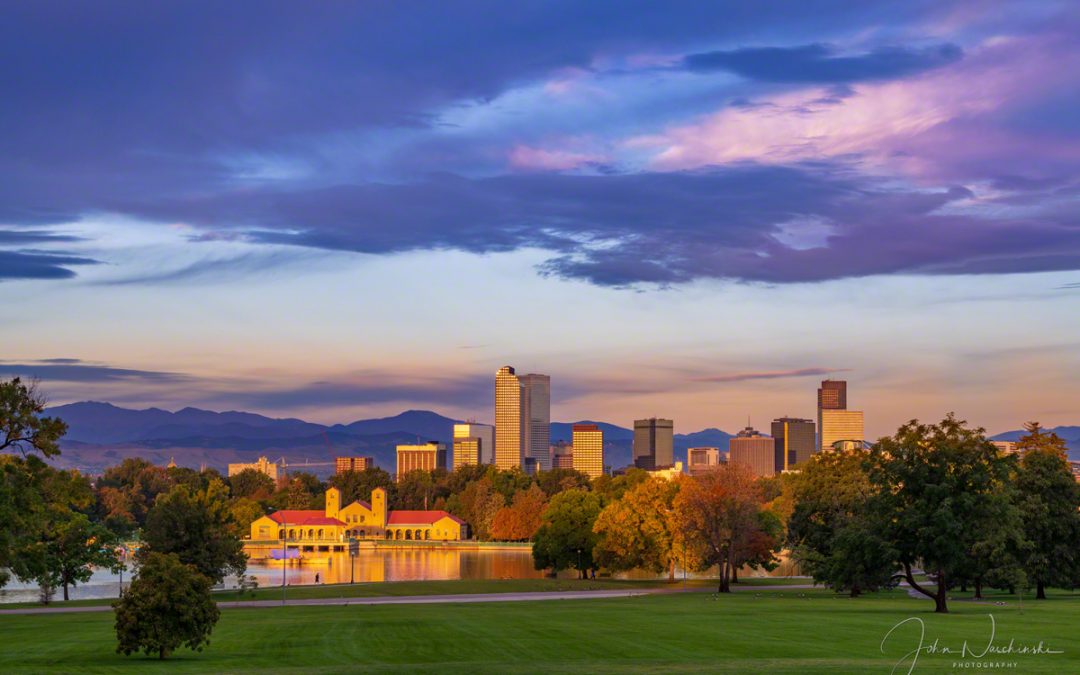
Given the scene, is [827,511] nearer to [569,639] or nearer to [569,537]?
[569,537]

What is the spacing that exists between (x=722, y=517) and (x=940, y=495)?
32694 millimetres

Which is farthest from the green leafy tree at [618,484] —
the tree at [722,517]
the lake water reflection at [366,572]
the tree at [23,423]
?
the tree at [23,423]

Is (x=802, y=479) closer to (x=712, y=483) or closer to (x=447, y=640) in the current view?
(x=712, y=483)

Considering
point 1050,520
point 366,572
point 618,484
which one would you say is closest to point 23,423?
point 1050,520

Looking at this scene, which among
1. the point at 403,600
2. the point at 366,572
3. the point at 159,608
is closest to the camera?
the point at 159,608

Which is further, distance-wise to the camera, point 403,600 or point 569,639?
point 403,600

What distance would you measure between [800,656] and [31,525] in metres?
26.0

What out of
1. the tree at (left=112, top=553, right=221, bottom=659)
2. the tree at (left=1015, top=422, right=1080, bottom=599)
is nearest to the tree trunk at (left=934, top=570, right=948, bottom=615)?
the tree at (left=1015, top=422, right=1080, bottom=599)

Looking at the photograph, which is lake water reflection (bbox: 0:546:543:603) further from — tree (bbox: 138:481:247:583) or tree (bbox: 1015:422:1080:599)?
tree (bbox: 1015:422:1080:599)

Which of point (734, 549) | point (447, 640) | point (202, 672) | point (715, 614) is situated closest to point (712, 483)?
point (734, 549)

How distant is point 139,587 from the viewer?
3406cm

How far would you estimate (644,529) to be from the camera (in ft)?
316

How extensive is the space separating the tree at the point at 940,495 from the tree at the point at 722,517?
29.9 meters

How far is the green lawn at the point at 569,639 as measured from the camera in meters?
30.9
